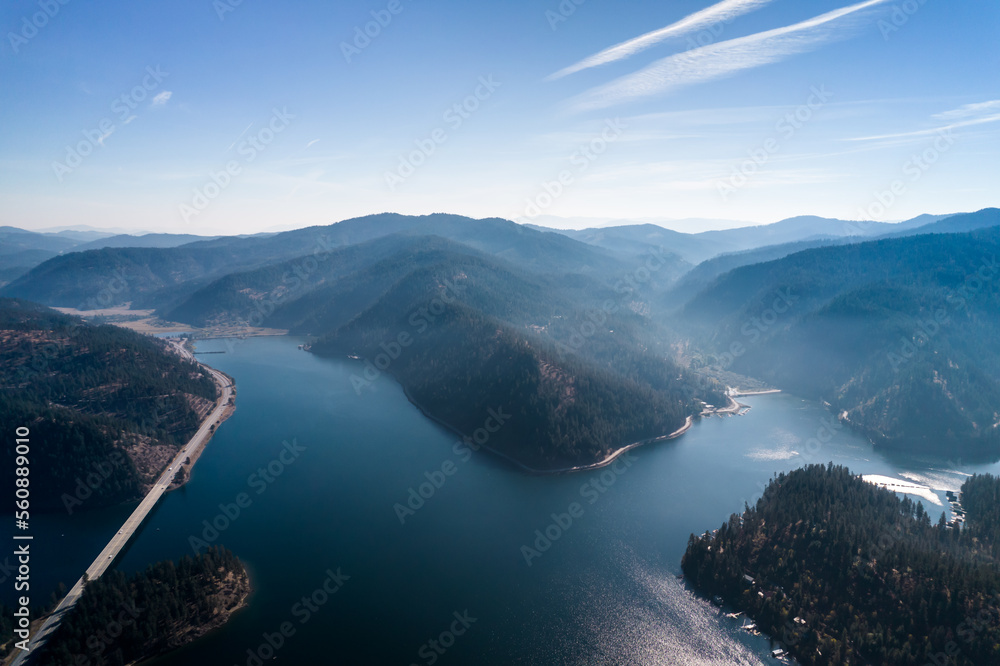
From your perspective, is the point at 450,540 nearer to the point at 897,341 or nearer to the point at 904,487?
the point at 904,487

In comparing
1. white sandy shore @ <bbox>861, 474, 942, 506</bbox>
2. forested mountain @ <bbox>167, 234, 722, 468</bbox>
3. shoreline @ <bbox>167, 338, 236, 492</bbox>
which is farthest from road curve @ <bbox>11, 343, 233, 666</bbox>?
white sandy shore @ <bbox>861, 474, 942, 506</bbox>

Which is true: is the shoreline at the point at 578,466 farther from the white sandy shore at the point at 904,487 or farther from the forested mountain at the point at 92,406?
the forested mountain at the point at 92,406

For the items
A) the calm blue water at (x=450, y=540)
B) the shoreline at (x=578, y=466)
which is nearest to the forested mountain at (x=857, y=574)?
the calm blue water at (x=450, y=540)

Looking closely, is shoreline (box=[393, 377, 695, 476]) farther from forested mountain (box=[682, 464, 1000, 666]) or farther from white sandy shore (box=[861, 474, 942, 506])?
white sandy shore (box=[861, 474, 942, 506])

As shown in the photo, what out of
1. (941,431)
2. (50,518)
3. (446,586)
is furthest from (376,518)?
→ (941,431)

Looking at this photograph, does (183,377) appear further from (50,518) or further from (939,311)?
(939,311)
